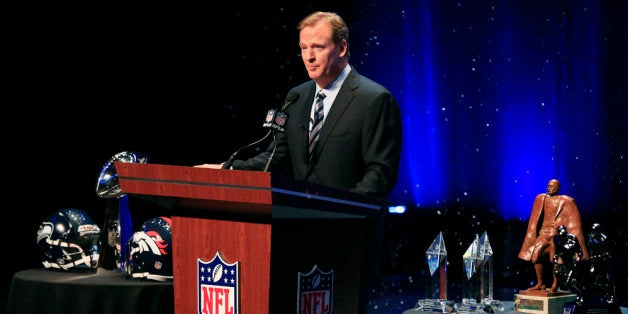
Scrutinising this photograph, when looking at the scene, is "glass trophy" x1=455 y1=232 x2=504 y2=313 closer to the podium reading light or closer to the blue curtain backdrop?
the podium reading light

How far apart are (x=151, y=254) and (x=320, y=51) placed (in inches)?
33.6

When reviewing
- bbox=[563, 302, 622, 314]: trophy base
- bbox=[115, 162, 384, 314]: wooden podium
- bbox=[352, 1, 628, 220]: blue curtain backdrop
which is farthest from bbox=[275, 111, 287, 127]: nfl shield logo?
bbox=[352, 1, 628, 220]: blue curtain backdrop

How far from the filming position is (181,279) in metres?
2.01

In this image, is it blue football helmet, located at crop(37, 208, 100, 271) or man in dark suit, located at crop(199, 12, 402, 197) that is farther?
blue football helmet, located at crop(37, 208, 100, 271)

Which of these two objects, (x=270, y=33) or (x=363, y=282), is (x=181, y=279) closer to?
(x=363, y=282)

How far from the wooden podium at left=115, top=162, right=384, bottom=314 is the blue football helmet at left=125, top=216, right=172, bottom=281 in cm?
49

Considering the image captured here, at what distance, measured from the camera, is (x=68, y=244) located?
2.82 metres

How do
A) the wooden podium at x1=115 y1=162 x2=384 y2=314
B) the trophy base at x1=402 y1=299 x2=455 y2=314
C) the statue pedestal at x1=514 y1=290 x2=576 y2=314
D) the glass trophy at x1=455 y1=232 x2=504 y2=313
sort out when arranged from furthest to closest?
1. the statue pedestal at x1=514 y1=290 x2=576 y2=314
2. the glass trophy at x1=455 y1=232 x2=504 y2=313
3. the trophy base at x1=402 y1=299 x2=455 y2=314
4. the wooden podium at x1=115 y1=162 x2=384 y2=314

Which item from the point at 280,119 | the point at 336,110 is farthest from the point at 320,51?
the point at 280,119

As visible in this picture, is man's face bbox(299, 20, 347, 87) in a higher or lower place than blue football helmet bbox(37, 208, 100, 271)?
higher

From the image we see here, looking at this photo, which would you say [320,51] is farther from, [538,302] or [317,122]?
[538,302]

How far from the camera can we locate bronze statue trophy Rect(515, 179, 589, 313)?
371 centimetres

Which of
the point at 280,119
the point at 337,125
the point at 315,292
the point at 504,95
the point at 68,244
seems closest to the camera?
the point at 315,292

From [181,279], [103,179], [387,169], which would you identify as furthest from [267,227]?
[103,179]
